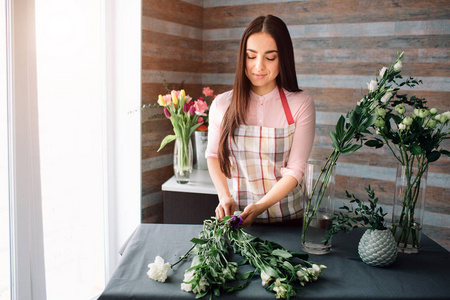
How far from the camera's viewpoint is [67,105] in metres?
2.50

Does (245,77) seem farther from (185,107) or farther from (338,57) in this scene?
(338,57)

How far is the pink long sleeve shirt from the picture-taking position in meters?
1.86

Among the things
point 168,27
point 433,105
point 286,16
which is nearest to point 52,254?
point 168,27

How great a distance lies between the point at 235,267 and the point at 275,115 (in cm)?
88

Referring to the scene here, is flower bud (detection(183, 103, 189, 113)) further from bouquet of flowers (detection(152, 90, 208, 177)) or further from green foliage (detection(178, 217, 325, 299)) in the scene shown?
green foliage (detection(178, 217, 325, 299))

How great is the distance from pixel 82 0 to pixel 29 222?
131 centimetres

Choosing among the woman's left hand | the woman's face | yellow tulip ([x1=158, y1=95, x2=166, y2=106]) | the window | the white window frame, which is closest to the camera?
the woman's left hand

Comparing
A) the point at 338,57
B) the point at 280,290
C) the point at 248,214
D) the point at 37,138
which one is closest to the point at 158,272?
the point at 280,290

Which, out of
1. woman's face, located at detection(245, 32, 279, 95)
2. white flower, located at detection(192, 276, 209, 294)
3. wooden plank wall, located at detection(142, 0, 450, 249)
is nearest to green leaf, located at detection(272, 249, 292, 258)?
white flower, located at detection(192, 276, 209, 294)

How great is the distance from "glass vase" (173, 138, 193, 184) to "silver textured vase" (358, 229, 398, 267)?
151 centimetres

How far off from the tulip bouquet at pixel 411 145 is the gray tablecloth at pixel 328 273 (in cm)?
9

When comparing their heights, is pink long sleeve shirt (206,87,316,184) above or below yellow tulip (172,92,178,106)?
below

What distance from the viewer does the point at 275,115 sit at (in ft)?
6.43

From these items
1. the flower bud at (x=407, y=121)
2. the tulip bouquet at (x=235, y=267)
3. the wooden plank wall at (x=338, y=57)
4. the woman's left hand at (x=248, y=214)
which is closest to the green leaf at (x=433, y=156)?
the flower bud at (x=407, y=121)
